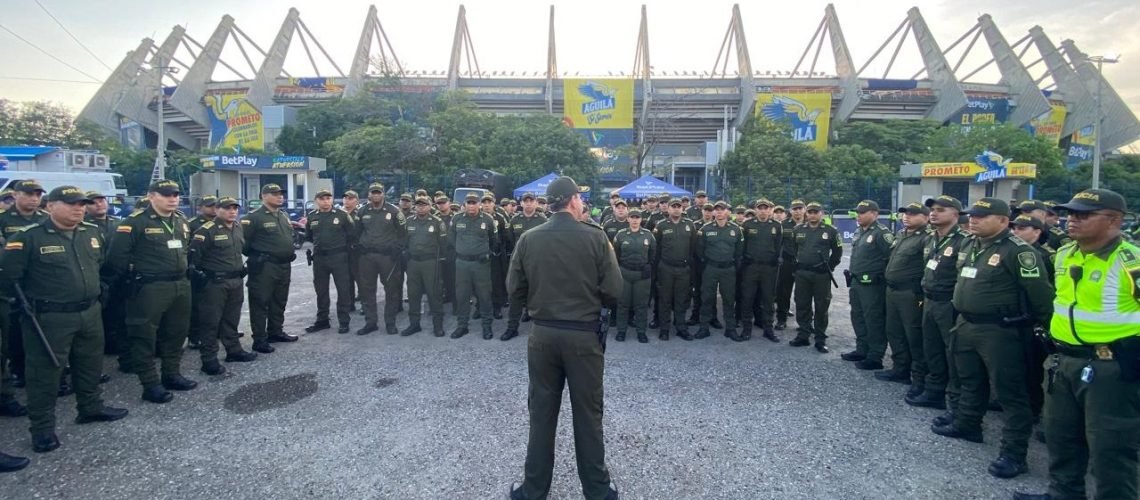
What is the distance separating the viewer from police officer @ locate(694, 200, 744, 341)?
6914mm

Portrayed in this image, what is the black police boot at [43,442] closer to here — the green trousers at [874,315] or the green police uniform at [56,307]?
the green police uniform at [56,307]

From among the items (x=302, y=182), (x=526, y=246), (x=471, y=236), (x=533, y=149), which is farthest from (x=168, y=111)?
(x=526, y=246)

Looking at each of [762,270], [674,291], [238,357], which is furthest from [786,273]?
[238,357]

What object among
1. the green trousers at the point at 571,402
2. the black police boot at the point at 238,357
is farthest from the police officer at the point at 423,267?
the green trousers at the point at 571,402

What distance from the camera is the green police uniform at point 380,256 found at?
704cm

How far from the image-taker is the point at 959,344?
152 inches

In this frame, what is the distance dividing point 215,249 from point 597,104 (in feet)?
130

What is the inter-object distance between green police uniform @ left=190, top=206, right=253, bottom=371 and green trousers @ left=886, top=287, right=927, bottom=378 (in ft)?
21.0

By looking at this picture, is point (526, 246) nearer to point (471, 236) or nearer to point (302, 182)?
point (471, 236)

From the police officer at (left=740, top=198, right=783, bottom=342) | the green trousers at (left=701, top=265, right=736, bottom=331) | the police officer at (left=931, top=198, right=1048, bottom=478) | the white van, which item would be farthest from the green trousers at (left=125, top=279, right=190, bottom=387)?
the white van

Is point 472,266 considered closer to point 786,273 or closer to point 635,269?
point 635,269

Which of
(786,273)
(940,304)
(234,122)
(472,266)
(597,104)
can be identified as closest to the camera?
(940,304)

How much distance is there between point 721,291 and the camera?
277 inches

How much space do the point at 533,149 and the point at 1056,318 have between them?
24.9m
